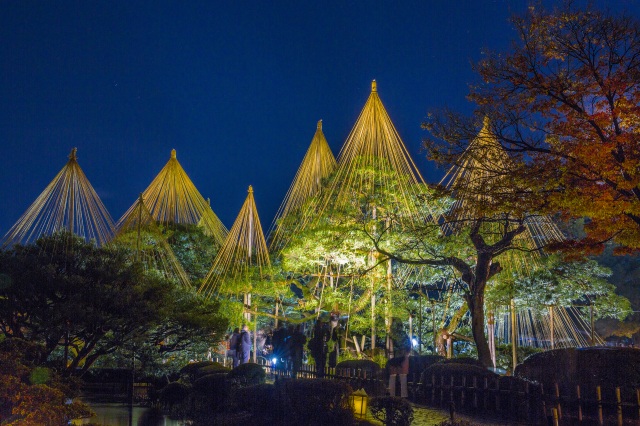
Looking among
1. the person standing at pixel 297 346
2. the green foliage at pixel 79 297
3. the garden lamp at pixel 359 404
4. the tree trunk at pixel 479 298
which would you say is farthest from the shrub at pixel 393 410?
the green foliage at pixel 79 297

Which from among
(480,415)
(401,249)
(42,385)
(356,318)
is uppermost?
(401,249)

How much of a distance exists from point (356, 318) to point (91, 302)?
39.1ft

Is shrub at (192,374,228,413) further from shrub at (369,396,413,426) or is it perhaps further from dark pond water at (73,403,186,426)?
shrub at (369,396,413,426)

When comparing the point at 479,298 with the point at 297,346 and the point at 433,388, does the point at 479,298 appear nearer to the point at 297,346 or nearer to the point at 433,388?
the point at 433,388

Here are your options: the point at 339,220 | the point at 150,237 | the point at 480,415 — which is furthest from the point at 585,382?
the point at 150,237

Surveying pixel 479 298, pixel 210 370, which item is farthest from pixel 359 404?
pixel 210 370

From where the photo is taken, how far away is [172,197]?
31672 millimetres

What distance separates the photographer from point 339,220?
78.2 feet

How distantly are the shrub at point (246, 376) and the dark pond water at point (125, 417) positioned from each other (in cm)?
167

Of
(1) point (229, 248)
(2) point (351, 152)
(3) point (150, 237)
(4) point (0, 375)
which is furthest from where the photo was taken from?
(3) point (150, 237)

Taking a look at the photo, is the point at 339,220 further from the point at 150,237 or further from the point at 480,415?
the point at 480,415

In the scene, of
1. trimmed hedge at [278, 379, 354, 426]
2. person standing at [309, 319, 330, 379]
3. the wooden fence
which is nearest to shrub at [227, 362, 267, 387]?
person standing at [309, 319, 330, 379]

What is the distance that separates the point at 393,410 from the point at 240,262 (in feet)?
58.2

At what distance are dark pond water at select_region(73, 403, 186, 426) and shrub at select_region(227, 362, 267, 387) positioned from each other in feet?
5.48
